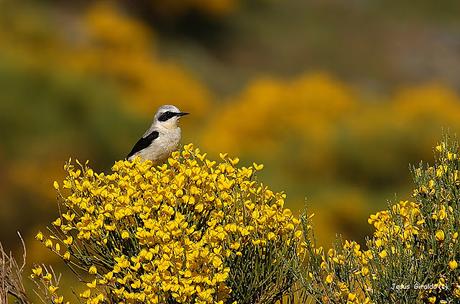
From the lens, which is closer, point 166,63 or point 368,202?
point 368,202

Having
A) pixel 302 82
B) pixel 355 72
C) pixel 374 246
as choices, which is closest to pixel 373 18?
pixel 355 72

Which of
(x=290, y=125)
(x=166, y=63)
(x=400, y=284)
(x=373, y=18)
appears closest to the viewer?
(x=400, y=284)

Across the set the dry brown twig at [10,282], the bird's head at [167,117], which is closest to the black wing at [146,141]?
the bird's head at [167,117]

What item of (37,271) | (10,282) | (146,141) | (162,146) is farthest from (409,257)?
(146,141)

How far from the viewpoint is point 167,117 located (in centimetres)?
849

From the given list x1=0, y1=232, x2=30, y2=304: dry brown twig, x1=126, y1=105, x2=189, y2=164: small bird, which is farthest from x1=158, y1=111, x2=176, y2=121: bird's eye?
x1=0, y1=232, x2=30, y2=304: dry brown twig

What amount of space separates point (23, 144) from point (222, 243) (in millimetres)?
17202

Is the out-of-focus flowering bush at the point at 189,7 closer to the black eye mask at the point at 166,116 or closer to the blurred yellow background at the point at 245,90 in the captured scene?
the blurred yellow background at the point at 245,90

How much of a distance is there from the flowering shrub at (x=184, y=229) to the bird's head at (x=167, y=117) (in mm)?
2070

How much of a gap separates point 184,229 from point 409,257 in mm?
1469

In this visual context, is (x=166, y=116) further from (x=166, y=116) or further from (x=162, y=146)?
(x=162, y=146)

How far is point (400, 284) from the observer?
572cm

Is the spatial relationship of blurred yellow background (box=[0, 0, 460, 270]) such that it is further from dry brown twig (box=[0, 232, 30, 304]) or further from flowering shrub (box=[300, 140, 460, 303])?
dry brown twig (box=[0, 232, 30, 304])

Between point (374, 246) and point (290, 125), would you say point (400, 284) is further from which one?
point (290, 125)
